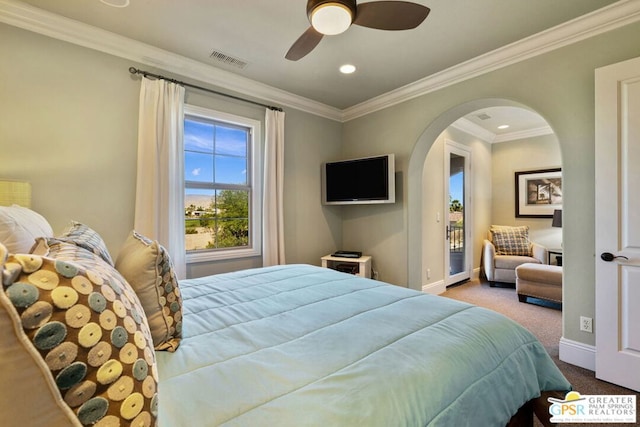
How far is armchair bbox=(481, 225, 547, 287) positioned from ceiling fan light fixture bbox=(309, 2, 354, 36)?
14.7 feet

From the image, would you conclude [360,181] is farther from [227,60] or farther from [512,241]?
[512,241]

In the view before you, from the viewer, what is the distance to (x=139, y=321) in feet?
2.14

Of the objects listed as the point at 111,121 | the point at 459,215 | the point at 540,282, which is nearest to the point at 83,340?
the point at 111,121

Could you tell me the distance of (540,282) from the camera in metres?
3.66

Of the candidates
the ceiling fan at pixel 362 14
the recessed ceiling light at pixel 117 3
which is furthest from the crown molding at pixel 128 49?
the ceiling fan at pixel 362 14

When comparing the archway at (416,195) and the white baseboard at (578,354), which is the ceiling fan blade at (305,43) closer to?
the archway at (416,195)

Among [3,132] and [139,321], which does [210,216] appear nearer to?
[3,132]

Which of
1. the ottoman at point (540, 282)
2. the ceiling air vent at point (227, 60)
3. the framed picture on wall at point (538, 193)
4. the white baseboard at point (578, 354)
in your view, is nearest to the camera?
the white baseboard at point (578, 354)

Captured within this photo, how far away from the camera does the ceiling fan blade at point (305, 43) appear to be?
192 centimetres

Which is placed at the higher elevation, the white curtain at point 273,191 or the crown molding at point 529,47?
the crown molding at point 529,47

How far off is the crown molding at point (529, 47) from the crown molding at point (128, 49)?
146cm

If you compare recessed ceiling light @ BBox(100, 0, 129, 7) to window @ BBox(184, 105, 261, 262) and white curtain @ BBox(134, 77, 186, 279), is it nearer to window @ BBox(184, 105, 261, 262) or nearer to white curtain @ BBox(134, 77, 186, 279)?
white curtain @ BBox(134, 77, 186, 279)

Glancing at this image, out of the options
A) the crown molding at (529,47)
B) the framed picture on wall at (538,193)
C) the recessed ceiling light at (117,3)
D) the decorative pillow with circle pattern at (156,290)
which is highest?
the recessed ceiling light at (117,3)

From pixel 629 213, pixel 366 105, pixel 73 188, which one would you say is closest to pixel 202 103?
pixel 73 188
